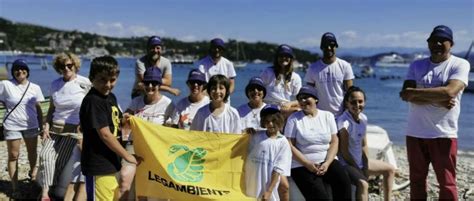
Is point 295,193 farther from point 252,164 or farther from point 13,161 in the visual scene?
point 13,161

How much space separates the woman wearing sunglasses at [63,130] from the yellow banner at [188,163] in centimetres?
128

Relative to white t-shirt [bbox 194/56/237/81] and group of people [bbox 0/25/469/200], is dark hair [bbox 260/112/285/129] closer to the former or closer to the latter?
group of people [bbox 0/25/469/200]

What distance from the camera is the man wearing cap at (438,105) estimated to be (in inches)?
232

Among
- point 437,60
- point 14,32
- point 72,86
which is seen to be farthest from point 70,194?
point 14,32

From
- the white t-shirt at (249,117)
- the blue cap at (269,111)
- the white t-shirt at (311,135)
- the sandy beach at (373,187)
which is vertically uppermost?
the blue cap at (269,111)

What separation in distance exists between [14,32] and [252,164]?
135066 mm

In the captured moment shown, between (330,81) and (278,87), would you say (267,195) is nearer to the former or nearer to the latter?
(278,87)

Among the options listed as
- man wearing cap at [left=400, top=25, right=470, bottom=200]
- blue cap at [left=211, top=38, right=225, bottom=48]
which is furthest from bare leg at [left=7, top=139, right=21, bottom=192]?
man wearing cap at [left=400, top=25, right=470, bottom=200]

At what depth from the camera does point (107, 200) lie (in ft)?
16.8

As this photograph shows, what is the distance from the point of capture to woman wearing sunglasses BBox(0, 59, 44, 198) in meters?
7.61

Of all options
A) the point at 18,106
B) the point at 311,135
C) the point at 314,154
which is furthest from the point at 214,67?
the point at 18,106

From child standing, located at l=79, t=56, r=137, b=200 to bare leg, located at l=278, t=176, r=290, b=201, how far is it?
1.98 metres

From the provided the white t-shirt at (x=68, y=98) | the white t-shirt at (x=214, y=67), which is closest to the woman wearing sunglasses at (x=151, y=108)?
the white t-shirt at (x=68, y=98)

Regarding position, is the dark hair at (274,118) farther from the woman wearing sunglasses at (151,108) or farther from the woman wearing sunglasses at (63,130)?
the woman wearing sunglasses at (63,130)
